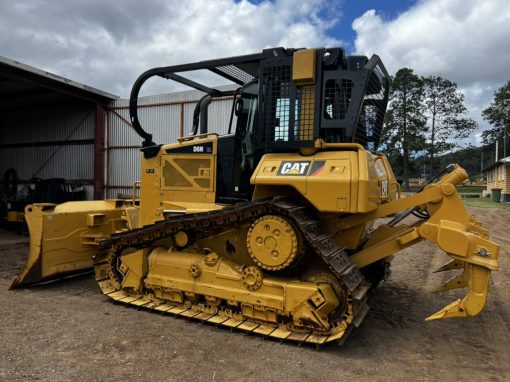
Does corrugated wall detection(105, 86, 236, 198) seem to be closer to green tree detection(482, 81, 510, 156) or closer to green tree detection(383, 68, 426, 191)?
green tree detection(383, 68, 426, 191)

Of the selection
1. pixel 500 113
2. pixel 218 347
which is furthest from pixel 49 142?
pixel 500 113

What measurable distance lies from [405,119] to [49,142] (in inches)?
1472

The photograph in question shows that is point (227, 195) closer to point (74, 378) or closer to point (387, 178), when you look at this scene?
point (387, 178)

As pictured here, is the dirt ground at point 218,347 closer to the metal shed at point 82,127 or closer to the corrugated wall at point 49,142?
the metal shed at point 82,127

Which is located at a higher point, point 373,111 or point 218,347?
point 373,111

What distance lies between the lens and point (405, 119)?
148 feet

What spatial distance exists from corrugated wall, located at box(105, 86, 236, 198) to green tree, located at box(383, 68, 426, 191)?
33.6 meters

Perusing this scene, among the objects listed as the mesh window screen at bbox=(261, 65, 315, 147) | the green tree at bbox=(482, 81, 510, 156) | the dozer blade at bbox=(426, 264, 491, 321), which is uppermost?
the green tree at bbox=(482, 81, 510, 156)

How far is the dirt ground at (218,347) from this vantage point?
3807 mm

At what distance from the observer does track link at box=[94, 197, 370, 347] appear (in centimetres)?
428

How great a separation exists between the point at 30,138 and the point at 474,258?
1970cm

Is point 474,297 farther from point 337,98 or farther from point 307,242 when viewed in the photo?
point 337,98

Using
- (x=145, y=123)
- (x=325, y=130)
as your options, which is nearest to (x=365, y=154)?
(x=325, y=130)

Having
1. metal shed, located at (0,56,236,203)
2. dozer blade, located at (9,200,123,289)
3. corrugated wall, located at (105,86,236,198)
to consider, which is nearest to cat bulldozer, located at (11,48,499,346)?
dozer blade, located at (9,200,123,289)
